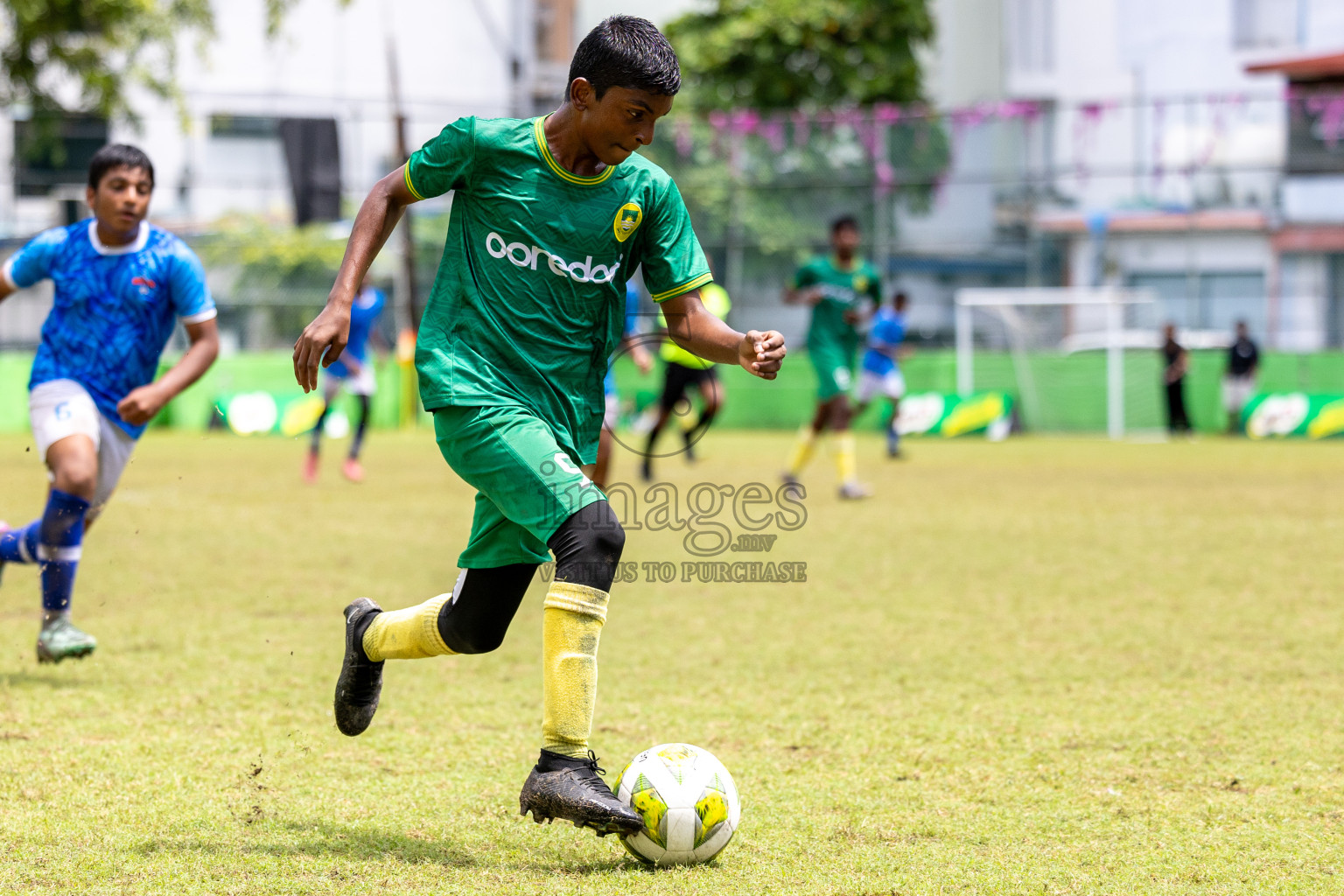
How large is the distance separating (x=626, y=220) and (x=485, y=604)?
1.06 m

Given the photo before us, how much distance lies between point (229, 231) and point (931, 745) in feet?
84.6

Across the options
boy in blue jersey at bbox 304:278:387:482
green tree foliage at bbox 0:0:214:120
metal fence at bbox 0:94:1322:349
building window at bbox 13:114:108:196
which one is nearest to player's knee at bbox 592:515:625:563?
boy in blue jersey at bbox 304:278:387:482

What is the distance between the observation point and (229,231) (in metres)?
28.2

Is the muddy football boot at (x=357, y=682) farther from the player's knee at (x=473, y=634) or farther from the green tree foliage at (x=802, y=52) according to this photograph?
the green tree foliage at (x=802, y=52)

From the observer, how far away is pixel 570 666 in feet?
11.5

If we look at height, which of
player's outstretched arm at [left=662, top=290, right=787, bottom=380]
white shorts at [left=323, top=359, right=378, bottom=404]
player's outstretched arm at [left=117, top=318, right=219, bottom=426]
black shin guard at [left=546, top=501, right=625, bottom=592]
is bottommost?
white shorts at [left=323, top=359, right=378, bottom=404]

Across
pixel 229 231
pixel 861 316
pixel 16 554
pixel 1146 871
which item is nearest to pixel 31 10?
pixel 229 231

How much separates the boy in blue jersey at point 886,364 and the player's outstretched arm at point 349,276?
1539 cm

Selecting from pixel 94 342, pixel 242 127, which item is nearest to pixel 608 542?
pixel 94 342

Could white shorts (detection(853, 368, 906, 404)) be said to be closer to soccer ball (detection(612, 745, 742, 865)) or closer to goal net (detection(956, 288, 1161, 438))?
goal net (detection(956, 288, 1161, 438))

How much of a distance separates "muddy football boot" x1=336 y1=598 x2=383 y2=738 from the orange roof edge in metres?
31.8

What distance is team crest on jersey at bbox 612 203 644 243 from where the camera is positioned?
388cm

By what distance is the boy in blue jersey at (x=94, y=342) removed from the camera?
18.6 feet

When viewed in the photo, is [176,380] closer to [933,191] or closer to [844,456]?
[844,456]
